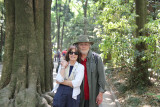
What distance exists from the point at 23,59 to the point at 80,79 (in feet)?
7.17

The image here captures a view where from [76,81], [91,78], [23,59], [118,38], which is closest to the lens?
[76,81]

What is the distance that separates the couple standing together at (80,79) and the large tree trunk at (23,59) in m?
1.53

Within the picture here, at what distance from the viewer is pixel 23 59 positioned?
4641mm

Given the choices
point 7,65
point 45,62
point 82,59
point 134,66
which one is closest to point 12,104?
point 7,65

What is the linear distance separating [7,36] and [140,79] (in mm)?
6094

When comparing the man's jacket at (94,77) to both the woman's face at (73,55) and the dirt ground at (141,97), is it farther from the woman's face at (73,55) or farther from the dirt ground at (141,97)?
the dirt ground at (141,97)

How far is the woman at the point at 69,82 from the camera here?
3.10m

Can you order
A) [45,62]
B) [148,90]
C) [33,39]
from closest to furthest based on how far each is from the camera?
[33,39] → [45,62] → [148,90]

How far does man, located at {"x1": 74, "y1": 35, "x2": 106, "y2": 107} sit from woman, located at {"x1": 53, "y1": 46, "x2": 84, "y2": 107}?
0.31 m

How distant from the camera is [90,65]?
11.4 feet

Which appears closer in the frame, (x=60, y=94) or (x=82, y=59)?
(x=60, y=94)

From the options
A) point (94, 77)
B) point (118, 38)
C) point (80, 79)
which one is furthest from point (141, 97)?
point (80, 79)

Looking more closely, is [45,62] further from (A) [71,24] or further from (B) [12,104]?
(A) [71,24]

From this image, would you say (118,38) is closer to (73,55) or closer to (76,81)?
(73,55)
